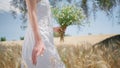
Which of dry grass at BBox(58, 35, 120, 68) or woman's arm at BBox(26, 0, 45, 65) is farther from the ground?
woman's arm at BBox(26, 0, 45, 65)

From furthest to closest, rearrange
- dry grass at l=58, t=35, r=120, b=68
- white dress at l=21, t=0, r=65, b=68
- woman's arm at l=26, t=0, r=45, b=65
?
dry grass at l=58, t=35, r=120, b=68 → white dress at l=21, t=0, r=65, b=68 → woman's arm at l=26, t=0, r=45, b=65

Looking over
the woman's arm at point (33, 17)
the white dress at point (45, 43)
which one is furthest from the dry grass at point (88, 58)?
the woman's arm at point (33, 17)

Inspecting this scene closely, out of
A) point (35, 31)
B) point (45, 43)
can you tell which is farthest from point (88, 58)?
point (35, 31)

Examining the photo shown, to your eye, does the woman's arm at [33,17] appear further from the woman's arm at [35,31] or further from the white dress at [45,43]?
the white dress at [45,43]

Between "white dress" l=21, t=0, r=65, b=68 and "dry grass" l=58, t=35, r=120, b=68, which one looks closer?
"white dress" l=21, t=0, r=65, b=68

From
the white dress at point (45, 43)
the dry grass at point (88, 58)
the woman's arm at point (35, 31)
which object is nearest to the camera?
the woman's arm at point (35, 31)

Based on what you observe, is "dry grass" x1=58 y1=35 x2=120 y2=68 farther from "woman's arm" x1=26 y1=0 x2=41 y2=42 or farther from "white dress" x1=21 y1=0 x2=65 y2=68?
"woman's arm" x1=26 y1=0 x2=41 y2=42

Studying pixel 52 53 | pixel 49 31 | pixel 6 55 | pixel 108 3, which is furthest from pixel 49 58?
pixel 108 3

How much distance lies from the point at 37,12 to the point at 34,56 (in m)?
0.40

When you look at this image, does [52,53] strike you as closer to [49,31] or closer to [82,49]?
[49,31]

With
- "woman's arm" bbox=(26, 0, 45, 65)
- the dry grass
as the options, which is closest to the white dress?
"woman's arm" bbox=(26, 0, 45, 65)

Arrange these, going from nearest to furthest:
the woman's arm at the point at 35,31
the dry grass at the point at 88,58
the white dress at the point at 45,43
Result: the woman's arm at the point at 35,31 < the white dress at the point at 45,43 < the dry grass at the point at 88,58

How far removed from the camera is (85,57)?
10.0ft

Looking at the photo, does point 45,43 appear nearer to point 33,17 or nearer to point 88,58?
point 33,17
